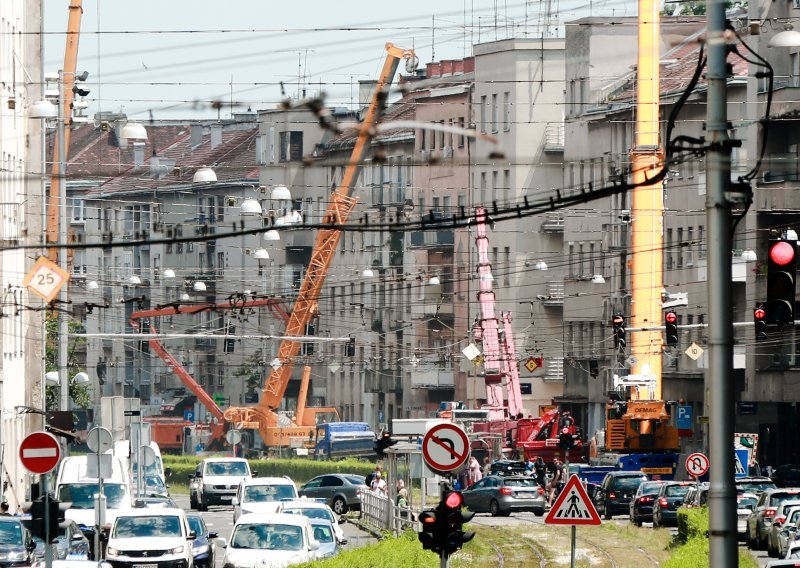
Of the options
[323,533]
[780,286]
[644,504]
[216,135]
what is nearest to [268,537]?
[323,533]

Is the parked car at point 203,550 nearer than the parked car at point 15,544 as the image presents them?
No

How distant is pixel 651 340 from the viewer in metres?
75.3

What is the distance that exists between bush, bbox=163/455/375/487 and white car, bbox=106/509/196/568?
196 ft

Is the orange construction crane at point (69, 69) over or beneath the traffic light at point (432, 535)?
over

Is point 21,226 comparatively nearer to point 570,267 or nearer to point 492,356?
point 492,356

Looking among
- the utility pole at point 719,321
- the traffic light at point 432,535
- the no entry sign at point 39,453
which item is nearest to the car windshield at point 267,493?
the no entry sign at point 39,453

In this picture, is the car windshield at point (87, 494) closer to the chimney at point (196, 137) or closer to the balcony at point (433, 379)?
the balcony at point (433, 379)

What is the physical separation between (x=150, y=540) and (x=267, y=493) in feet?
52.3

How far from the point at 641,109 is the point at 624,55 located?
36986 millimetres

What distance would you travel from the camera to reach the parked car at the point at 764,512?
4834 centimetres

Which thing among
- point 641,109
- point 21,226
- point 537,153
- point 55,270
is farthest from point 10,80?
point 537,153

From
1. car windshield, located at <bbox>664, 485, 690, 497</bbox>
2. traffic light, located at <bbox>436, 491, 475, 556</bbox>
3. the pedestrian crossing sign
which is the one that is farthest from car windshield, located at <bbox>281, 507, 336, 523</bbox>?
traffic light, located at <bbox>436, 491, 475, 556</bbox>

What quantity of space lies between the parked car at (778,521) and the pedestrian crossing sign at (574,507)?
606 inches

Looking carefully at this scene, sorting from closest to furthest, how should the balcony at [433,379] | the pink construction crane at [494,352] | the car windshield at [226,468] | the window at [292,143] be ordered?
the car windshield at [226,468], the pink construction crane at [494,352], the balcony at [433,379], the window at [292,143]
